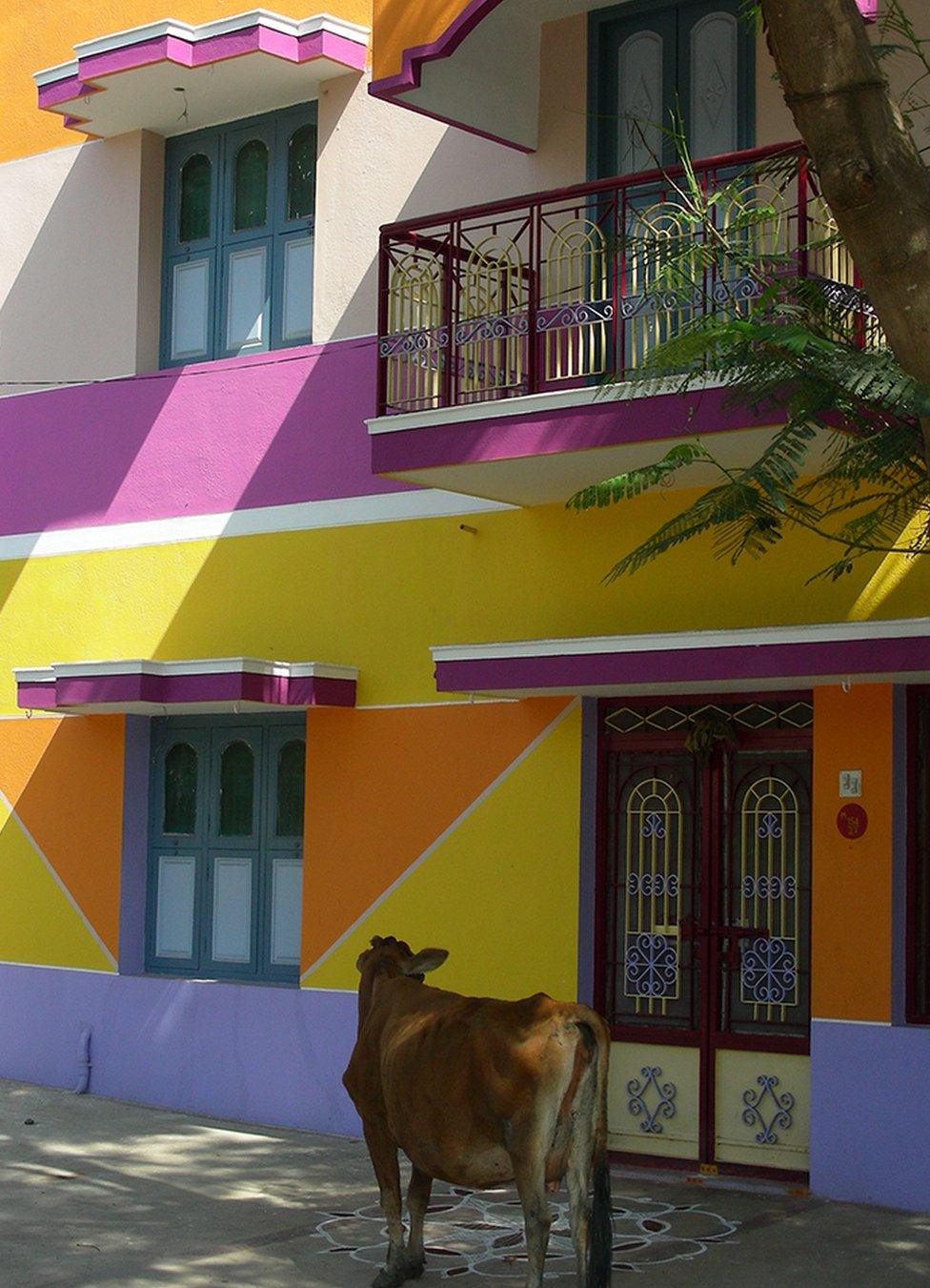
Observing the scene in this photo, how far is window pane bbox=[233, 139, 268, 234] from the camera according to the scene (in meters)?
13.3

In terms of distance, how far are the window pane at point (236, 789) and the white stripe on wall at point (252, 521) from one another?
5.04 feet

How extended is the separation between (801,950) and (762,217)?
446cm

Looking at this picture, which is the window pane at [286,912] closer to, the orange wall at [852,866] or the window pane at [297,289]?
the window pane at [297,289]

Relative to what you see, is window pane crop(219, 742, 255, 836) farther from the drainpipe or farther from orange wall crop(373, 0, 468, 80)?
orange wall crop(373, 0, 468, 80)

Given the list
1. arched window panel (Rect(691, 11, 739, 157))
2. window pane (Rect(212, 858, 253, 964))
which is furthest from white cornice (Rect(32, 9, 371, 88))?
window pane (Rect(212, 858, 253, 964))

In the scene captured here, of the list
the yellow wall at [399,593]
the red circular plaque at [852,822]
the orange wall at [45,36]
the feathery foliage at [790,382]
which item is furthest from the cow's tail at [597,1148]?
the orange wall at [45,36]

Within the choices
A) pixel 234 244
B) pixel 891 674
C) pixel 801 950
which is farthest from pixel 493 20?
pixel 801 950

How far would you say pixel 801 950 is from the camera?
10320mm

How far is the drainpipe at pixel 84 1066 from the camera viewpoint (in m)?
13.0

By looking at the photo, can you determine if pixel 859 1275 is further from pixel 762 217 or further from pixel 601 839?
pixel 762 217

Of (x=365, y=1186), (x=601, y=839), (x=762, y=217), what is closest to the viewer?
(x=762, y=217)

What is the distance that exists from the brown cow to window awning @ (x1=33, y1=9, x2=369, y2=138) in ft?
23.5

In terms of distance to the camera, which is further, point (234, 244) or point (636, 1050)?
point (234, 244)

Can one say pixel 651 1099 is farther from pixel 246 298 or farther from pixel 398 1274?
pixel 246 298
